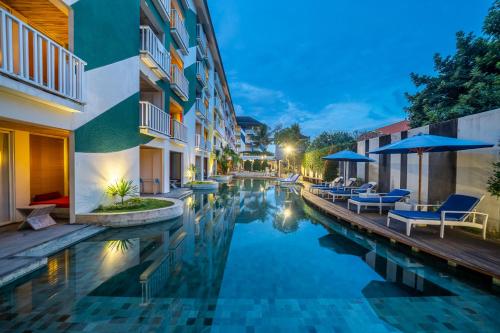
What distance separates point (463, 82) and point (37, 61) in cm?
1772

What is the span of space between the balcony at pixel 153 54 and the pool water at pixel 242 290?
23.5 ft

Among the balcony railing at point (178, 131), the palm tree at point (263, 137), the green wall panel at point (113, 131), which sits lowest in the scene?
the green wall panel at point (113, 131)

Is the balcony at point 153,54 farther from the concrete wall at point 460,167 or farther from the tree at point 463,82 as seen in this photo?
the tree at point 463,82

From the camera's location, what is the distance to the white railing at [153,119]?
942 centimetres

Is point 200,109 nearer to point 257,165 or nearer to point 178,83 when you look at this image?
point 178,83

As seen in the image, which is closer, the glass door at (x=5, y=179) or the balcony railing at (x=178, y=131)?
the glass door at (x=5, y=179)

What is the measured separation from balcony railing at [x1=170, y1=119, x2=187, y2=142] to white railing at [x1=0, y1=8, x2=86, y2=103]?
664cm

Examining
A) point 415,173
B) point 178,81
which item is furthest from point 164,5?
point 415,173

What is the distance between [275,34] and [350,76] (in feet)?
141

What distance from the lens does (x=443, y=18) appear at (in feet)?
222

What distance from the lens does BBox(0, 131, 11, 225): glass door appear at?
6.08 meters

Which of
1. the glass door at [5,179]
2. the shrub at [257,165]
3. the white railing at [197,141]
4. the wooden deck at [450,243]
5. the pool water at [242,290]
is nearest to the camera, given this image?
the pool water at [242,290]

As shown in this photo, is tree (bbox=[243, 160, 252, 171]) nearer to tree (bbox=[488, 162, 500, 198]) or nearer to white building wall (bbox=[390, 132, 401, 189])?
white building wall (bbox=[390, 132, 401, 189])

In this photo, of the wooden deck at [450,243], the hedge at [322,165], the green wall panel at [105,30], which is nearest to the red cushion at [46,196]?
the green wall panel at [105,30]
